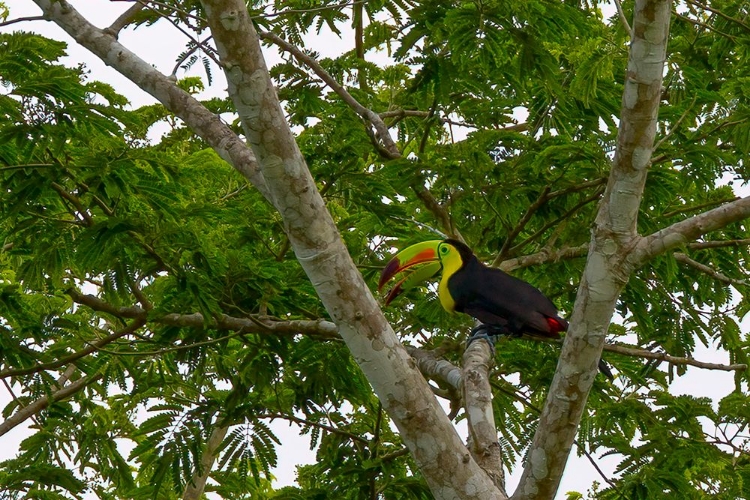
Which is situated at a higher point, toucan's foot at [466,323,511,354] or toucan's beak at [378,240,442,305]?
toucan's beak at [378,240,442,305]

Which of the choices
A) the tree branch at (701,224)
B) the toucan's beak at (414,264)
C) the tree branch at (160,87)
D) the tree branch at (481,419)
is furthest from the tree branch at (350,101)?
the tree branch at (701,224)

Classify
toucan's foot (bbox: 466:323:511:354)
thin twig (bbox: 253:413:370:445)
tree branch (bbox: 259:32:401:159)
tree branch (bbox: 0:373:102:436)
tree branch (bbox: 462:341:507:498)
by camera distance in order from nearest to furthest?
tree branch (bbox: 462:341:507:498) → toucan's foot (bbox: 466:323:511:354) → tree branch (bbox: 259:32:401:159) → thin twig (bbox: 253:413:370:445) → tree branch (bbox: 0:373:102:436)

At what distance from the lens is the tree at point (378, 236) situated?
12.1 ft

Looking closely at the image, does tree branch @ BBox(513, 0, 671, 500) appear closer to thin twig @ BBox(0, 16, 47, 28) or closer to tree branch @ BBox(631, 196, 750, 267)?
tree branch @ BBox(631, 196, 750, 267)

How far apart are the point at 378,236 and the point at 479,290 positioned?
5.02ft

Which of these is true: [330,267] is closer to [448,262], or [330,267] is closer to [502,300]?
[502,300]

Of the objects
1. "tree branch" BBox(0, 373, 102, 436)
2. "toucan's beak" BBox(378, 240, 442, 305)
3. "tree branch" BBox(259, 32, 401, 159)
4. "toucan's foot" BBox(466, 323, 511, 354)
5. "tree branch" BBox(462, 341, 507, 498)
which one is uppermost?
"tree branch" BBox(259, 32, 401, 159)

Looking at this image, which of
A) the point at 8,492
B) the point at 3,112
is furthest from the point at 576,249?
the point at 8,492

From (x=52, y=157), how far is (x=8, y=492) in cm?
257

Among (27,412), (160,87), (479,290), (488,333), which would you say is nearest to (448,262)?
(479,290)

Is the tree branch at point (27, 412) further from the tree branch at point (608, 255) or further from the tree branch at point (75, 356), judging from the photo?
the tree branch at point (608, 255)

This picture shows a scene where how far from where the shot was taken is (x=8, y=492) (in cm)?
640

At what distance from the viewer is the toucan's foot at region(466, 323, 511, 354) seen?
550cm

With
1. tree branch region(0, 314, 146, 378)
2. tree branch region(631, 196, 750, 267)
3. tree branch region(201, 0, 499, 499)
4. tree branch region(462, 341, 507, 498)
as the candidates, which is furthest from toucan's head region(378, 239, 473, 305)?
tree branch region(631, 196, 750, 267)
